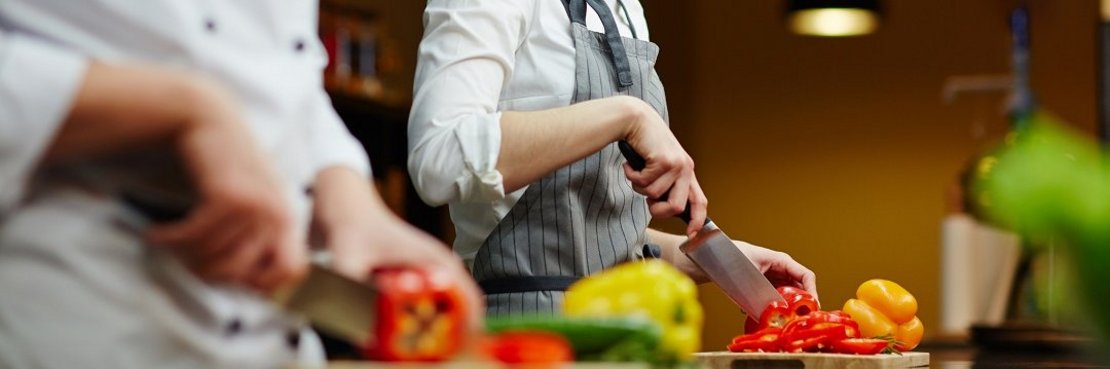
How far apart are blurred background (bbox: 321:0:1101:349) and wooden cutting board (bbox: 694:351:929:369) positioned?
4252mm

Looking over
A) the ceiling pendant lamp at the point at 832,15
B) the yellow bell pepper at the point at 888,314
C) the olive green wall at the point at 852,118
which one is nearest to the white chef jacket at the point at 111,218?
the yellow bell pepper at the point at 888,314

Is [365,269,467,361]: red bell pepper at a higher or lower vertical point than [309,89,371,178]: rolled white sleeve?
lower

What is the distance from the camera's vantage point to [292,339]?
2.80 feet

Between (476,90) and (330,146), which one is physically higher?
(330,146)

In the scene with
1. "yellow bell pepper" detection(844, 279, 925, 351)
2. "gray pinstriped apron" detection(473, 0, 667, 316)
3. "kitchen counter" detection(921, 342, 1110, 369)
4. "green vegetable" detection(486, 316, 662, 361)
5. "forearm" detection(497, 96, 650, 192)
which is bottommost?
"kitchen counter" detection(921, 342, 1110, 369)

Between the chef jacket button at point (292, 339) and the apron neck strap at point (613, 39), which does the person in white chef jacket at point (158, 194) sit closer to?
the chef jacket button at point (292, 339)

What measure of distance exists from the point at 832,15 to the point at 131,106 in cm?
503

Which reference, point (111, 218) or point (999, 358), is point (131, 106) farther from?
point (999, 358)

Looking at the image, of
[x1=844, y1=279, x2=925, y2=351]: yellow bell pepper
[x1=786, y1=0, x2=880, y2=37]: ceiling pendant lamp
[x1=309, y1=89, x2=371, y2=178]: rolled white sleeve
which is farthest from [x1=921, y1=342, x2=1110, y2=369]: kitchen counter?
[x1=786, y1=0, x2=880, y2=37]: ceiling pendant lamp

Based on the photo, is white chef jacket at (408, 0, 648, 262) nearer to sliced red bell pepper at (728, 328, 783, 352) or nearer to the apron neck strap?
the apron neck strap

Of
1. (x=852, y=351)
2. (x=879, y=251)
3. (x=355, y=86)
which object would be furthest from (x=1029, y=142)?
(x=879, y=251)

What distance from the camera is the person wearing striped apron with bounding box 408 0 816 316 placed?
1.46 meters

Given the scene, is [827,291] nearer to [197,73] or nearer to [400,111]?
[400,111]

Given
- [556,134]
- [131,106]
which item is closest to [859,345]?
[556,134]
